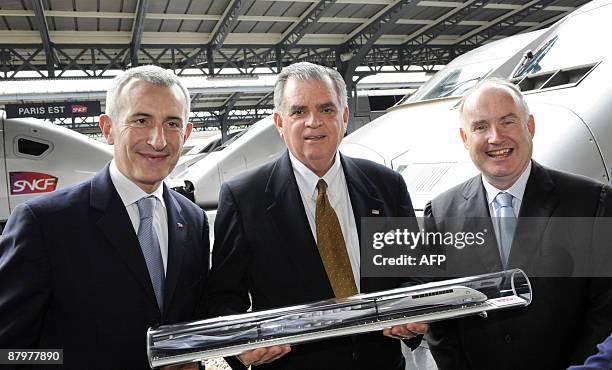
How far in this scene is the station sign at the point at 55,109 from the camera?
1379 centimetres

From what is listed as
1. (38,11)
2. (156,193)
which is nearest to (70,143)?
(38,11)

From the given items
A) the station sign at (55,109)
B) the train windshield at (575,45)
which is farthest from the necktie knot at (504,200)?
the station sign at (55,109)

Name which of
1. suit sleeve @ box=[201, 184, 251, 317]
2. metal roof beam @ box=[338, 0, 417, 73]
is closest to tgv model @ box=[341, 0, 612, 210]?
suit sleeve @ box=[201, 184, 251, 317]

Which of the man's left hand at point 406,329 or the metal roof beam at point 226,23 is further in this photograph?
the metal roof beam at point 226,23

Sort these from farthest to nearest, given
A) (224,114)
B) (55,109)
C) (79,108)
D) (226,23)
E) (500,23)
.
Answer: (224,114)
(500,23)
(226,23)
(79,108)
(55,109)

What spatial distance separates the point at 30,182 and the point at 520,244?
10154mm

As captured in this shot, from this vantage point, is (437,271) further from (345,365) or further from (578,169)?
(578,169)

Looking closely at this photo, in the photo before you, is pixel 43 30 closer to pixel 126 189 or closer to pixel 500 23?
pixel 126 189

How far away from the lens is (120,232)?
1.95 m

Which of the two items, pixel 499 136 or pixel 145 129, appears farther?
pixel 499 136

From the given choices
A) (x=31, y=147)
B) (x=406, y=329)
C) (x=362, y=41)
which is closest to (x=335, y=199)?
(x=406, y=329)

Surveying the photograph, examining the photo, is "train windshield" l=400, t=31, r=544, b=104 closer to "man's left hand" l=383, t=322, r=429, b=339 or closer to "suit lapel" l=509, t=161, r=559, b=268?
"suit lapel" l=509, t=161, r=559, b=268

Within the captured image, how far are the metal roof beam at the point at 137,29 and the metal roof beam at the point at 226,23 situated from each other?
8.40ft

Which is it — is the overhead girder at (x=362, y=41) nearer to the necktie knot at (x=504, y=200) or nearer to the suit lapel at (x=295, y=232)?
the necktie knot at (x=504, y=200)
